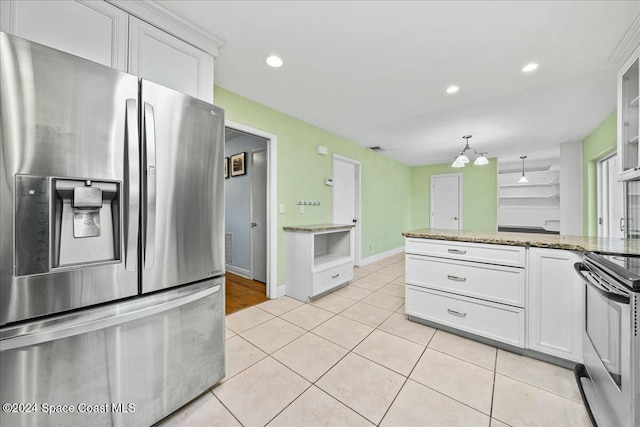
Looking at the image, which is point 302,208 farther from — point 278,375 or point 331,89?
point 278,375

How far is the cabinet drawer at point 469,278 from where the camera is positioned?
1.83 metres

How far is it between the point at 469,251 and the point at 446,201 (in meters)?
4.92

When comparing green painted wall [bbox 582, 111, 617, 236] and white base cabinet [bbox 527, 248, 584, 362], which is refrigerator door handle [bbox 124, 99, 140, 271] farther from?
green painted wall [bbox 582, 111, 617, 236]

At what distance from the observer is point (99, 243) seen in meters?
1.04

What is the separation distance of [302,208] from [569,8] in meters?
2.96

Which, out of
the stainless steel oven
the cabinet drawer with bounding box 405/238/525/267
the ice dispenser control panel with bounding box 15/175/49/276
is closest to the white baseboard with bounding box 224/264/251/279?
the cabinet drawer with bounding box 405/238/525/267

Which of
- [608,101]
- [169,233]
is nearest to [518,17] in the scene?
[608,101]

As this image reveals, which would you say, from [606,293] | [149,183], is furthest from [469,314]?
[149,183]

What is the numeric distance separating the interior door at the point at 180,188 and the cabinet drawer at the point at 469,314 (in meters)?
1.88

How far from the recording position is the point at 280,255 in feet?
10.2

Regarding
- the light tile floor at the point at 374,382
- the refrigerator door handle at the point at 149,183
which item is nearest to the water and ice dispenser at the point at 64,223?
the refrigerator door handle at the point at 149,183

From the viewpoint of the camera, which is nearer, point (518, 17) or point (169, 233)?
point (169, 233)

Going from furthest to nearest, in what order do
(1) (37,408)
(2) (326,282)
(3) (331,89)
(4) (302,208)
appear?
(4) (302,208), (2) (326,282), (3) (331,89), (1) (37,408)

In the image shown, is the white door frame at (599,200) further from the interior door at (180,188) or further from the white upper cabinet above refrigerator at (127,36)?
the white upper cabinet above refrigerator at (127,36)
